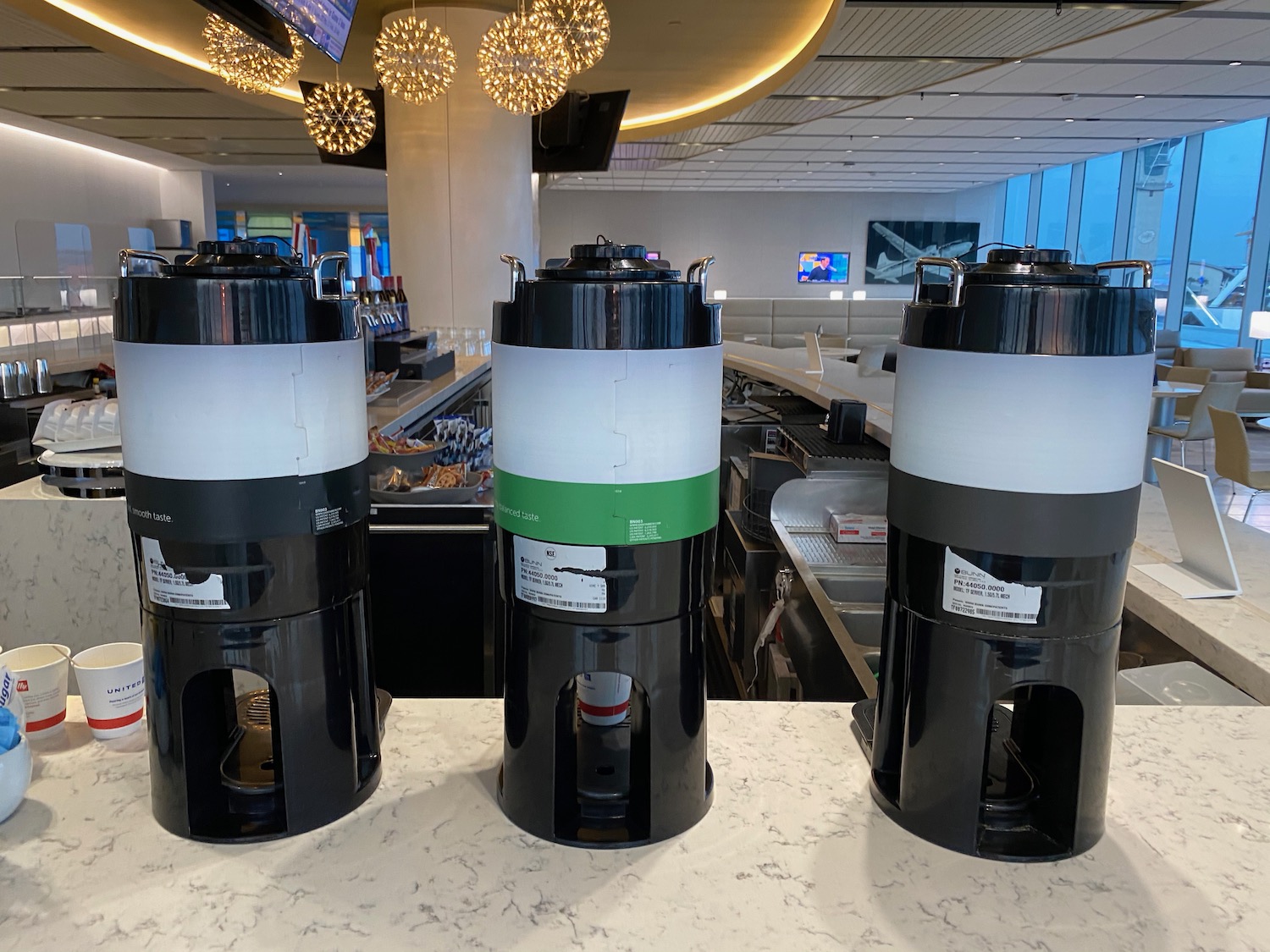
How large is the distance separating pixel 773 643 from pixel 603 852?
1499mm

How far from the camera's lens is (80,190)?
13.5m

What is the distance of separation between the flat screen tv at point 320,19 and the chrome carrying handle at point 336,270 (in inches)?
90.4

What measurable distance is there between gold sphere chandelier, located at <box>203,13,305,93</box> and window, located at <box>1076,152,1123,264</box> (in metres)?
13.0

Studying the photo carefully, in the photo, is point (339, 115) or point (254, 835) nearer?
point (254, 835)

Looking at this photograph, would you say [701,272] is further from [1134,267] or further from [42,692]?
[42,692]

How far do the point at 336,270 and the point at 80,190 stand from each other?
15448 millimetres

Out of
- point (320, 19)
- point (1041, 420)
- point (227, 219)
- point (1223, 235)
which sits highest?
point (227, 219)

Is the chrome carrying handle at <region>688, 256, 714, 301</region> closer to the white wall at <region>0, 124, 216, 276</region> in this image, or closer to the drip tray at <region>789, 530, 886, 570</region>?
the drip tray at <region>789, 530, 886, 570</region>

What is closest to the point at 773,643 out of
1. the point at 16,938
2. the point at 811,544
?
the point at 811,544

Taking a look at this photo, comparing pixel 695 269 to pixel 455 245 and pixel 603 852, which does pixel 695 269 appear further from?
pixel 455 245

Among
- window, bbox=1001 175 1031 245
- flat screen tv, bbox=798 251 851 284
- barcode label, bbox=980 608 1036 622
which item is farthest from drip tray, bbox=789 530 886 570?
flat screen tv, bbox=798 251 851 284

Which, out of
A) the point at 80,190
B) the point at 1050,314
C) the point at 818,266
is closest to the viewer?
the point at 1050,314

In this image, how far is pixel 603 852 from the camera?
31.9 inches

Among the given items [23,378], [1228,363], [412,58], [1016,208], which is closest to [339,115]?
[412,58]
